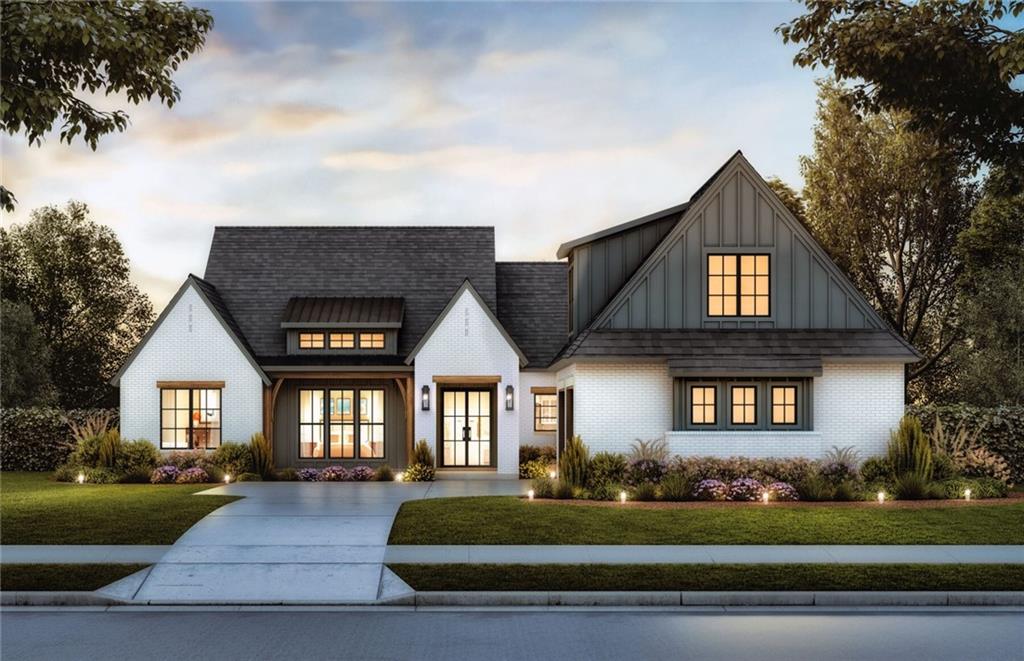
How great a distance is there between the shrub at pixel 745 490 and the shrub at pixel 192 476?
538 inches

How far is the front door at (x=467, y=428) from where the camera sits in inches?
1080

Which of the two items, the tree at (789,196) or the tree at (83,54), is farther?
the tree at (789,196)

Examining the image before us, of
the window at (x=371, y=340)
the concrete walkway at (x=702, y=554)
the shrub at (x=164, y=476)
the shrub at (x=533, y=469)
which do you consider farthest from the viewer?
the window at (x=371, y=340)

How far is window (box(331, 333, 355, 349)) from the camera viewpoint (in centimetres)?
2867

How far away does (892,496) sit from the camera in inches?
773

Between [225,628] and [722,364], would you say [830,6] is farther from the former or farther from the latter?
[225,628]

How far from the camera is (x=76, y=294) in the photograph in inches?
1734

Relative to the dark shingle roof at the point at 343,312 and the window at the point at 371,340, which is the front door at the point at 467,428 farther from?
the dark shingle roof at the point at 343,312

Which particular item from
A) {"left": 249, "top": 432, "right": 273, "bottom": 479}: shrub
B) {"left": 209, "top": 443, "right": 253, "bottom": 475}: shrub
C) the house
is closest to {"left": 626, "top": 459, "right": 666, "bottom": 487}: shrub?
the house

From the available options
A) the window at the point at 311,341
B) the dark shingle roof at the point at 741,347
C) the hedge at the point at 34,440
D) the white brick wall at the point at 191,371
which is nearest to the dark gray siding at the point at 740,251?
the dark shingle roof at the point at 741,347

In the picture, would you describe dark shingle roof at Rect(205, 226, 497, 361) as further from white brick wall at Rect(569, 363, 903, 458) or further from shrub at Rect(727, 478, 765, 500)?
shrub at Rect(727, 478, 765, 500)

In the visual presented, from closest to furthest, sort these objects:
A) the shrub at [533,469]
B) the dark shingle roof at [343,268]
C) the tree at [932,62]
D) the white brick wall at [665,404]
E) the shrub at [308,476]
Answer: the tree at [932,62], the white brick wall at [665,404], the shrub at [308,476], the shrub at [533,469], the dark shingle roof at [343,268]

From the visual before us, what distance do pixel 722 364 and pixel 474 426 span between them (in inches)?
333

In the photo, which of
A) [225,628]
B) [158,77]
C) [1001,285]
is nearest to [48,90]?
[158,77]
